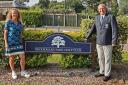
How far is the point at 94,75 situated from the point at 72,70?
0.84m

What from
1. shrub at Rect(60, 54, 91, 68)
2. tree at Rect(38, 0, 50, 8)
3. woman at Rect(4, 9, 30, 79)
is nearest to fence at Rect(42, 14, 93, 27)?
tree at Rect(38, 0, 50, 8)

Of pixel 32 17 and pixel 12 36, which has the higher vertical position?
pixel 12 36

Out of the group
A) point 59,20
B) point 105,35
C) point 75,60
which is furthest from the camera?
point 59,20

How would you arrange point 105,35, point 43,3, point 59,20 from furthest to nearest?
point 43,3, point 59,20, point 105,35

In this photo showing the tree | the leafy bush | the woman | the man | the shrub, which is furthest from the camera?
the tree

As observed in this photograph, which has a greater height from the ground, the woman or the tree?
the woman

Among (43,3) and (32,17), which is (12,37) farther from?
(43,3)

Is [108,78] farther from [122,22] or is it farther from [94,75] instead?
[122,22]

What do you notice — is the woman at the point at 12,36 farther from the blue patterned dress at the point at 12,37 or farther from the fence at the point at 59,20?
the fence at the point at 59,20

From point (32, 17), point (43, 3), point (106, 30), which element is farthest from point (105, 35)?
point (43, 3)

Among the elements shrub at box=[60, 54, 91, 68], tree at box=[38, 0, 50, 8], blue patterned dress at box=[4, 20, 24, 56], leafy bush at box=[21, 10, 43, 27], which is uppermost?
blue patterned dress at box=[4, 20, 24, 56]

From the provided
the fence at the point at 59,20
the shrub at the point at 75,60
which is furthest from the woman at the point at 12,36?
the fence at the point at 59,20

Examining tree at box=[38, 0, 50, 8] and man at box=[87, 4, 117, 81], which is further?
tree at box=[38, 0, 50, 8]

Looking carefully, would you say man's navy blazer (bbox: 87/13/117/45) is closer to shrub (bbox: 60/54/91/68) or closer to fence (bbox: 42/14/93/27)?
shrub (bbox: 60/54/91/68)
